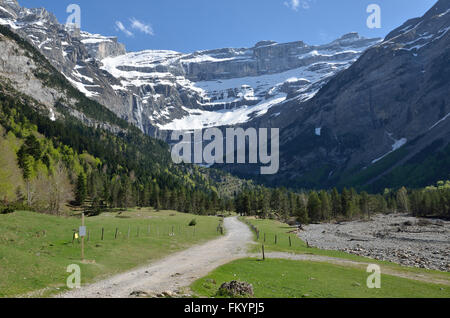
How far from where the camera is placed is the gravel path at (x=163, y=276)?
20781 millimetres

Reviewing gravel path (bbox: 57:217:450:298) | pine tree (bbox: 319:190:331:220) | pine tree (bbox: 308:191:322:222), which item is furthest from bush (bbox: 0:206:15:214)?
pine tree (bbox: 319:190:331:220)

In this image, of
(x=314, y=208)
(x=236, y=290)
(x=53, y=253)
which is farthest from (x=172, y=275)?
(x=314, y=208)

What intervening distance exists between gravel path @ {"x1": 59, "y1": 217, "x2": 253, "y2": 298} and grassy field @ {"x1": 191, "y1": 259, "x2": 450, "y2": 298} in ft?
5.83

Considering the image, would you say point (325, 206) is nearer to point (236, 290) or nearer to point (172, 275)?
point (172, 275)

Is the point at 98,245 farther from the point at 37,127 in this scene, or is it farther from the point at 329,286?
the point at 37,127

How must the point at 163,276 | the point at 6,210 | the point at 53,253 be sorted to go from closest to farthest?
the point at 163,276 < the point at 53,253 < the point at 6,210

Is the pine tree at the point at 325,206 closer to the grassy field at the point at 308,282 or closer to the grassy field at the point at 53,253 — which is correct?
the grassy field at the point at 53,253

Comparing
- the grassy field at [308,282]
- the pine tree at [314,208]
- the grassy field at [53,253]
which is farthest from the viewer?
the pine tree at [314,208]

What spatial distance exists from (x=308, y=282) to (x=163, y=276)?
13038mm

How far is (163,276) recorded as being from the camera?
2662cm

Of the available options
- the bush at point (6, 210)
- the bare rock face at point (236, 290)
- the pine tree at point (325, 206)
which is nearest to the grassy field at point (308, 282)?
the bare rock face at point (236, 290)

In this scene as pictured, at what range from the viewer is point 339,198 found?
447 ft

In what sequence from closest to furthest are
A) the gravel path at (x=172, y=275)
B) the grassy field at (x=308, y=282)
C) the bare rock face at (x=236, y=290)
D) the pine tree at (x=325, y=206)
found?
the bare rock face at (x=236, y=290)
the gravel path at (x=172, y=275)
the grassy field at (x=308, y=282)
the pine tree at (x=325, y=206)

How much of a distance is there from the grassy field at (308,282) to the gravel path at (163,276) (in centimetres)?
178
